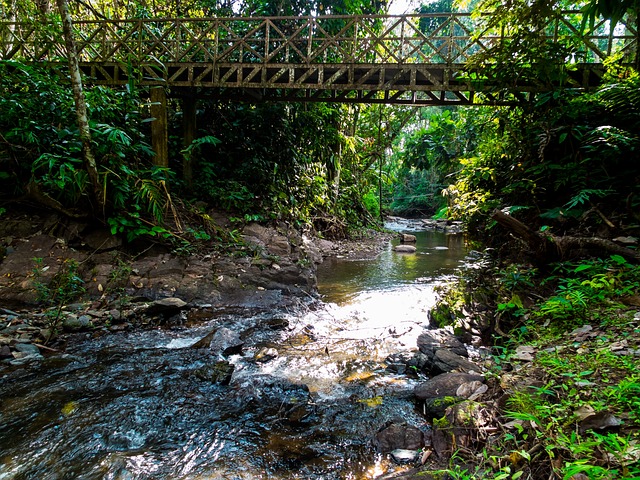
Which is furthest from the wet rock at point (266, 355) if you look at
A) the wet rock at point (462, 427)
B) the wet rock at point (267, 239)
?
the wet rock at point (267, 239)

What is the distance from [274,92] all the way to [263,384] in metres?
8.54

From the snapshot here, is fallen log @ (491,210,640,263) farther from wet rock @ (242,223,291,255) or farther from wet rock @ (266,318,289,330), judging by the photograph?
wet rock @ (242,223,291,255)

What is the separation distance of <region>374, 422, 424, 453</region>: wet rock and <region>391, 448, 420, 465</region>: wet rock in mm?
47

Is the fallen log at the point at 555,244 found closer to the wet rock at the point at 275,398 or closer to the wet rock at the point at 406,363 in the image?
the wet rock at the point at 406,363

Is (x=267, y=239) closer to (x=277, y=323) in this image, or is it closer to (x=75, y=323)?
(x=277, y=323)

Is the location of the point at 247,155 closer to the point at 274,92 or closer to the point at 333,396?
the point at 274,92

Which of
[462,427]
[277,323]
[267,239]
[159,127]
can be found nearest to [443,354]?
[462,427]

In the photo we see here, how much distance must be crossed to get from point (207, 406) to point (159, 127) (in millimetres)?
7505

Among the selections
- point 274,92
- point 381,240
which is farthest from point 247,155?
point 381,240

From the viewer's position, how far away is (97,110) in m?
6.96

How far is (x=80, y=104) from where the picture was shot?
20.1 ft

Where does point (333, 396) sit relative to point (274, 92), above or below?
below

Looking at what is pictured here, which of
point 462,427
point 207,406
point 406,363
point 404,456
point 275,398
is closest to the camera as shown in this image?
point 462,427

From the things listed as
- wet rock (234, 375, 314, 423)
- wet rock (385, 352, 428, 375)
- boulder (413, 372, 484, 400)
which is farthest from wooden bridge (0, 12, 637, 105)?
wet rock (234, 375, 314, 423)
